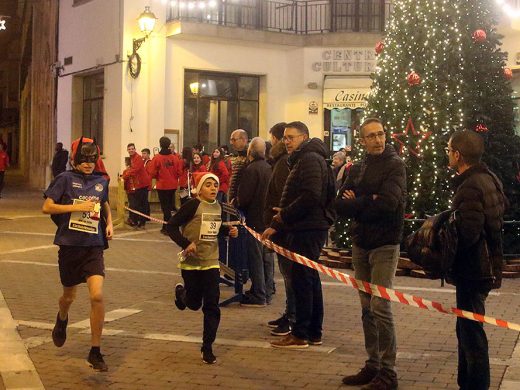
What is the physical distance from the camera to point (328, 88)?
24609 mm

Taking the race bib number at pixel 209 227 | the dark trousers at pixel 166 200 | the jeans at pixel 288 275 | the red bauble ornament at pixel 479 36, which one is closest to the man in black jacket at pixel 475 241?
the jeans at pixel 288 275

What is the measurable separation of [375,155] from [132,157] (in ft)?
42.4

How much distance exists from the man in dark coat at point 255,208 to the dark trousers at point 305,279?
1.91 metres

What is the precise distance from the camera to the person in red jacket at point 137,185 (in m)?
18.6

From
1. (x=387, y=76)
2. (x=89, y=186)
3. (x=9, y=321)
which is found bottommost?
(x=9, y=321)

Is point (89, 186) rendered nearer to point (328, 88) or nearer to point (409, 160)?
point (409, 160)

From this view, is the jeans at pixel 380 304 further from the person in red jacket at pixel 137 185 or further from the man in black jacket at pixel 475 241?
the person in red jacket at pixel 137 185

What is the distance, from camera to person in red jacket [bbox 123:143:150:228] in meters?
18.6

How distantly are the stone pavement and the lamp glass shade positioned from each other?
1148 cm

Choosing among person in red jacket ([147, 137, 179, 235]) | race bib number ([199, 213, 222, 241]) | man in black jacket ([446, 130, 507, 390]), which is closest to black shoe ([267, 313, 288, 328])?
race bib number ([199, 213, 222, 241])

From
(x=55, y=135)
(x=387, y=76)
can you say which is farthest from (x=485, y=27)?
(x=55, y=135)

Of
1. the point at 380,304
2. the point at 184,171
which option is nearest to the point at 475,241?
the point at 380,304

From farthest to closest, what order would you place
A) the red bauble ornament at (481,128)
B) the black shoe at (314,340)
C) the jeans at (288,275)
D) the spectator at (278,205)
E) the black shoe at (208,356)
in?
1. the red bauble ornament at (481,128)
2. the spectator at (278,205)
3. the black shoe at (314,340)
4. the jeans at (288,275)
5. the black shoe at (208,356)

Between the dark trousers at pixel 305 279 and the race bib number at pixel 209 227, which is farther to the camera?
the dark trousers at pixel 305 279
